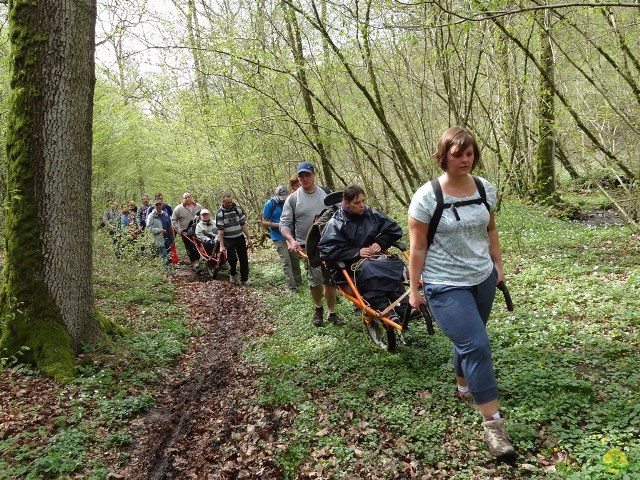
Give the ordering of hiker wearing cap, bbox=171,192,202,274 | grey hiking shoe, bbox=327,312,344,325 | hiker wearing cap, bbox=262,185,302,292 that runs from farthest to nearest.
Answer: hiker wearing cap, bbox=171,192,202,274 < hiker wearing cap, bbox=262,185,302,292 < grey hiking shoe, bbox=327,312,344,325

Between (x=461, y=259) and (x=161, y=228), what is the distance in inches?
475

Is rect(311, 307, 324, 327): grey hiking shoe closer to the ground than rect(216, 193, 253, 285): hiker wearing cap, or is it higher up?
closer to the ground

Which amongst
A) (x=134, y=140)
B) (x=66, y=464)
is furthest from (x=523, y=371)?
(x=134, y=140)

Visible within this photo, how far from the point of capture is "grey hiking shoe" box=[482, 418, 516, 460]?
10.9ft

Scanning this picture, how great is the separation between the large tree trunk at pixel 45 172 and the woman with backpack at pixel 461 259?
14.4 ft

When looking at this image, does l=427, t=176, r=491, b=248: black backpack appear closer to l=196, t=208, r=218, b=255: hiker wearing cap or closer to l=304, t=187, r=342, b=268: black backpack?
l=304, t=187, r=342, b=268: black backpack

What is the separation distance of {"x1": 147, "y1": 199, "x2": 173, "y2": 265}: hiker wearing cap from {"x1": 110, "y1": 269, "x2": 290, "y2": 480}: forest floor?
23.3 ft

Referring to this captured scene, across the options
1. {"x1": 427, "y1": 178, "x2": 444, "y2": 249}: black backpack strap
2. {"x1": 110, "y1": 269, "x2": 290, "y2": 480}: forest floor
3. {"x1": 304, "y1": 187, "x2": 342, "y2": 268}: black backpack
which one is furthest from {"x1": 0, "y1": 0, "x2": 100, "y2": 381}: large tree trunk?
{"x1": 427, "y1": 178, "x2": 444, "y2": 249}: black backpack strap

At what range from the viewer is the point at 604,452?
3.18 m

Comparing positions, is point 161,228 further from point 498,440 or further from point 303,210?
point 498,440

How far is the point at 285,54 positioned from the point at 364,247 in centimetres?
763

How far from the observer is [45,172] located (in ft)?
18.7

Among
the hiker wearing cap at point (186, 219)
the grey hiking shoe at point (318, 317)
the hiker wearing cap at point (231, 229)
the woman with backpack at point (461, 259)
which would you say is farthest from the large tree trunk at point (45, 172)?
the hiker wearing cap at point (186, 219)

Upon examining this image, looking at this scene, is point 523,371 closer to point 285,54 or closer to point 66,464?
point 66,464
